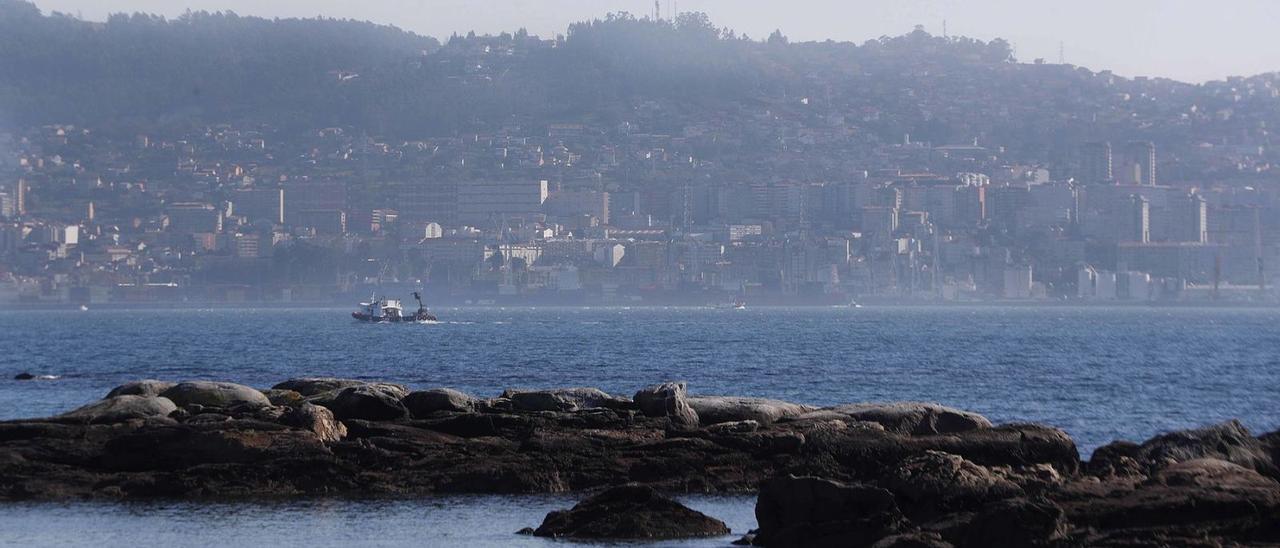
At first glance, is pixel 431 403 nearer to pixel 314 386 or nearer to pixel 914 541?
pixel 314 386

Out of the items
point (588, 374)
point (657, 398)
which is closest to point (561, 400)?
point (657, 398)

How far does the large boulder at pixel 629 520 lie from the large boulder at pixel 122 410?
7.19 meters

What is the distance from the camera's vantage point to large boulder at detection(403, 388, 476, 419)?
22219 mm

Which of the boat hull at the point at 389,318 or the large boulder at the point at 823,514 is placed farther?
the boat hull at the point at 389,318

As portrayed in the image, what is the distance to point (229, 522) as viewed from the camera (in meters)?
16.5

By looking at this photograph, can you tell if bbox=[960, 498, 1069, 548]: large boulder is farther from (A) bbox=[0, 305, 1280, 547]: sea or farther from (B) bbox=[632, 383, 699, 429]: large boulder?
(B) bbox=[632, 383, 699, 429]: large boulder

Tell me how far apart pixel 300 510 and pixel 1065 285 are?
172 m

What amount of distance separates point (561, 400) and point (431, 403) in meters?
1.68

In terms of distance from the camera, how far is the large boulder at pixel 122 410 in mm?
21391

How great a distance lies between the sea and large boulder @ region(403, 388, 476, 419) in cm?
400

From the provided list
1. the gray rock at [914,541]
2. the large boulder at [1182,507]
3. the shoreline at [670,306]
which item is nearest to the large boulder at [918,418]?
the large boulder at [1182,507]

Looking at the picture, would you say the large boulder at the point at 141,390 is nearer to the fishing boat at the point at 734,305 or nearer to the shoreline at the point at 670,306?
the fishing boat at the point at 734,305

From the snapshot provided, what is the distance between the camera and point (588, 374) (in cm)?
4512

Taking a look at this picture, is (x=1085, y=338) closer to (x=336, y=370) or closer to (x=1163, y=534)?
(x=336, y=370)
